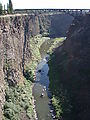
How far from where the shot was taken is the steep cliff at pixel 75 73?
5797 cm

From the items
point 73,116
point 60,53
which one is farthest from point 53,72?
point 73,116

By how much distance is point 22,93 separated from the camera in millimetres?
62844

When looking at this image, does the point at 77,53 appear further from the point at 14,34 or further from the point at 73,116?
the point at 73,116

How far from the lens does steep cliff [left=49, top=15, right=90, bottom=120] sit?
58.0m

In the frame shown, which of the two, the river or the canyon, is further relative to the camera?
the river

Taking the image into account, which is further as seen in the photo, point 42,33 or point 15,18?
point 42,33

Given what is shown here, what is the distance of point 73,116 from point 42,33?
108 meters

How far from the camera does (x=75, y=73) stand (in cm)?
7300

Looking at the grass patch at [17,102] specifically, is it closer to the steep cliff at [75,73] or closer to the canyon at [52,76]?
the canyon at [52,76]
